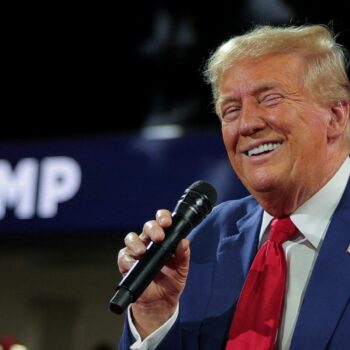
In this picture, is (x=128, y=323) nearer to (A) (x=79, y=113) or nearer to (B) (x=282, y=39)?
(B) (x=282, y=39)

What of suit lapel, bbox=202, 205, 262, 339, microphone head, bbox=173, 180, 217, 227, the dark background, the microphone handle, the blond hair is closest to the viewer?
the microphone handle

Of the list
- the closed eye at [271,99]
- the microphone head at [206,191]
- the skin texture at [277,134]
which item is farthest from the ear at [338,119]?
the microphone head at [206,191]

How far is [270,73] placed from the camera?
4.96ft

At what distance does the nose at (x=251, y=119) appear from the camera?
4.84 ft

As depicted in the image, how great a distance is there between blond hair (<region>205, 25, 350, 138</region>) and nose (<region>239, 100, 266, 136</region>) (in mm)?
92

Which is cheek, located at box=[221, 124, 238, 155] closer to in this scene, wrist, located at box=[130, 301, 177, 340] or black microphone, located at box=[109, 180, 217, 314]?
black microphone, located at box=[109, 180, 217, 314]

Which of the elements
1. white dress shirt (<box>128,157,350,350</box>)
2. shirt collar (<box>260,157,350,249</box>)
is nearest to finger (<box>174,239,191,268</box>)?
white dress shirt (<box>128,157,350,350</box>)

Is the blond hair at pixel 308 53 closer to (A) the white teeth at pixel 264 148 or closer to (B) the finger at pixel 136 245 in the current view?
(A) the white teeth at pixel 264 148

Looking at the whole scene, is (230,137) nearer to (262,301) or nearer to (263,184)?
(263,184)

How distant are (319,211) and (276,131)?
154 mm

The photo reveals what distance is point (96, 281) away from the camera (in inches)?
215

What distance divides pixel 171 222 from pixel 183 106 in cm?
264

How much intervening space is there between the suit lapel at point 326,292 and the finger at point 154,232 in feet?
0.82

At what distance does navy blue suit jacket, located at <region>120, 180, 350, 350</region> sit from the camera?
4.27ft
